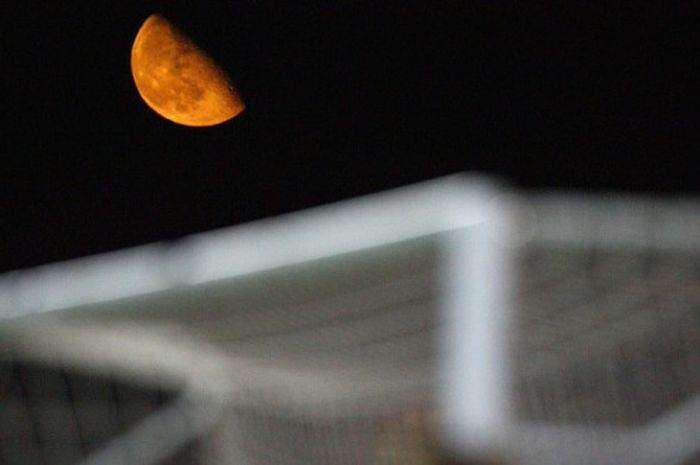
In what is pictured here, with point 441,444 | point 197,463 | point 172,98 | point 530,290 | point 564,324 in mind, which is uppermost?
point 172,98

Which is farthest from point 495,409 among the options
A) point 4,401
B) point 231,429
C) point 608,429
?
point 4,401

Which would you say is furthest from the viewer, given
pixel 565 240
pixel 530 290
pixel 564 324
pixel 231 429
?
pixel 231 429

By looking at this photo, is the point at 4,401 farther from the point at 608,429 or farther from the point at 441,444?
the point at 441,444

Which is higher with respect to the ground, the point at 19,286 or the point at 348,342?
the point at 19,286

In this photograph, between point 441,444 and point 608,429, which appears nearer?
point 441,444

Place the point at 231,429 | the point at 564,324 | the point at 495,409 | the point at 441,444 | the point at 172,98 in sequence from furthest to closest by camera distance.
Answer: the point at 231,429, the point at 564,324, the point at 172,98, the point at 495,409, the point at 441,444

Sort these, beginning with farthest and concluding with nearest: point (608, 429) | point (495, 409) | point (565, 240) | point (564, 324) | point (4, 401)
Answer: point (4, 401) < point (608, 429) < point (564, 324) < point (565, 240) < point (495, 409)

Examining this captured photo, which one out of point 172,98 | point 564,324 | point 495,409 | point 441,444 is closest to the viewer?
point 441,444

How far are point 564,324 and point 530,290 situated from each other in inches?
11.1

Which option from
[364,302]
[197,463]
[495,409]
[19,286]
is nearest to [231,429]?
[197,463]

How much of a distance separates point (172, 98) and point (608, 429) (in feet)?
4.58

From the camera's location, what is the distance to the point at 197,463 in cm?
276

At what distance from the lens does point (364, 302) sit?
2.09m

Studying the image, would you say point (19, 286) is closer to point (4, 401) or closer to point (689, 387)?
point (689, 387)
